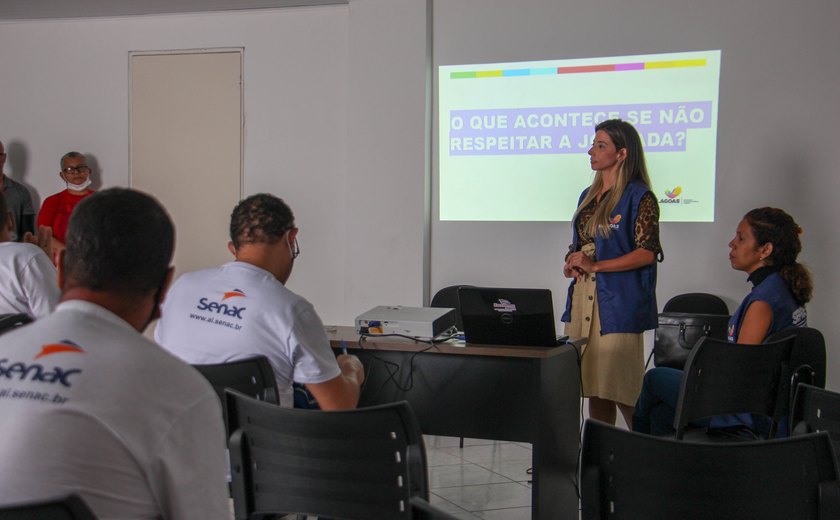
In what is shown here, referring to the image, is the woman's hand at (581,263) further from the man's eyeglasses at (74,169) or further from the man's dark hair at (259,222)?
the man's eyeglasses at (74,169)

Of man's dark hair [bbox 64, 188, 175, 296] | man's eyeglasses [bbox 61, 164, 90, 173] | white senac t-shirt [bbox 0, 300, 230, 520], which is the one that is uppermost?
man's eyeglasses [bbox 61, 164, 90, 173]

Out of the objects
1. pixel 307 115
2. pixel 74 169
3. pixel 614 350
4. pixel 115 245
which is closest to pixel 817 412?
pixel 614 350

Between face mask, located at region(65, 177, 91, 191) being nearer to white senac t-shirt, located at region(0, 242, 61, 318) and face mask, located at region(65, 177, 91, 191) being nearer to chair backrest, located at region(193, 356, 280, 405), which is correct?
white senac t-shirt, located at region(0, 242, 61, 318)

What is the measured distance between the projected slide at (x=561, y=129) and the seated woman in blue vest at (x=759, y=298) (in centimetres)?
174

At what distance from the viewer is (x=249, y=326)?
210 centimetres

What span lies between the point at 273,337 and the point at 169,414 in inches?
43.3

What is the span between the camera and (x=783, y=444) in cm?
141

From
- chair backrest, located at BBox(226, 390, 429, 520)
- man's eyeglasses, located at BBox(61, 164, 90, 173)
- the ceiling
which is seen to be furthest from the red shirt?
chair backrest, located at BBox(226, 390, 429, 520)

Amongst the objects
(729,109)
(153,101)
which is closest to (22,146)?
(153,101)

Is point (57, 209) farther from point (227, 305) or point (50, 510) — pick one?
point (50, 510)

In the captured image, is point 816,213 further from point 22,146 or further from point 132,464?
point 22,146

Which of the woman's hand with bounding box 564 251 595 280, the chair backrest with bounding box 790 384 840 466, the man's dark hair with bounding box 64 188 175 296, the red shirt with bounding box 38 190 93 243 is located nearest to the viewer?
the man's dark hair with bounding box 64 188 175 296

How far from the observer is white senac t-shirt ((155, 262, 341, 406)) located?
2084 mm

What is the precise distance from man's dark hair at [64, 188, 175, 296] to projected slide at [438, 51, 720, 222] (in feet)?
13.4
